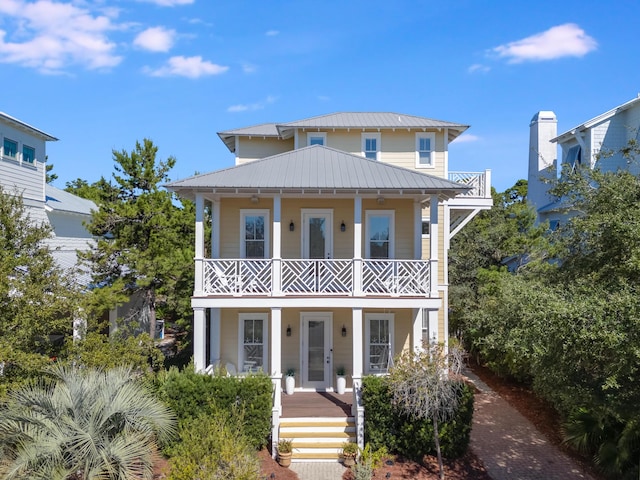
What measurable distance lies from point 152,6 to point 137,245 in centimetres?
790

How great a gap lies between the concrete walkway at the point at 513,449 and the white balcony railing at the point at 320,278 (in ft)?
14.9

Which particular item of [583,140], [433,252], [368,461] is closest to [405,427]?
[368,461]

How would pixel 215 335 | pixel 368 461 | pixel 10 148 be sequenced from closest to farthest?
pixel 368 461 < pixel 215 335 < pixel 10 148

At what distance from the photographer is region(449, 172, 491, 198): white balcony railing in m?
16.9

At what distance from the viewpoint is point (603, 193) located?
28.5 feet

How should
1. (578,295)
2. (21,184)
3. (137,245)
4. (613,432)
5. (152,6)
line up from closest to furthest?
(578,295), (613,432), (152,6), (137,245), (21,184)

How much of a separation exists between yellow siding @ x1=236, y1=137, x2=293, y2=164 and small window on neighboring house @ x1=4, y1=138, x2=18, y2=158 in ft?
34.1

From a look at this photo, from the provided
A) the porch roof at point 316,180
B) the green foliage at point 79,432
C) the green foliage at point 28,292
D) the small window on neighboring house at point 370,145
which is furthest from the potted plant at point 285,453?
the small window on neighboring house at point 370,145

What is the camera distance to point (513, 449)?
12109 millimetres

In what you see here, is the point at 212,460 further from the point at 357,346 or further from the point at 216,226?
the point at 216,226

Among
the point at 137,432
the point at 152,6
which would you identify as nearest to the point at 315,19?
the point at 152,6

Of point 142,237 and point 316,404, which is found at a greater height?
point 142,237

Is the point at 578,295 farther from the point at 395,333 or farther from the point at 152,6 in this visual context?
the point at 152,6

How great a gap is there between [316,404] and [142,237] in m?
8.57
